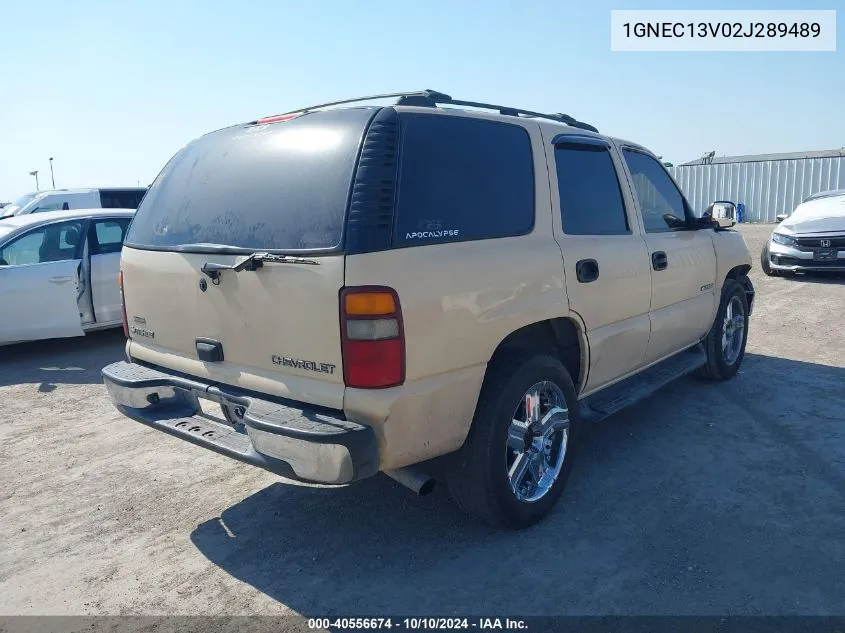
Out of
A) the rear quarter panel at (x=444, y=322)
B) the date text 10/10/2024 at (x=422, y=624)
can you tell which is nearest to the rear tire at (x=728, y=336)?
the rear quarter panel at (x=444, y=322)

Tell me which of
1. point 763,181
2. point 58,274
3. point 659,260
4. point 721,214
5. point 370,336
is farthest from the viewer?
point 763,181

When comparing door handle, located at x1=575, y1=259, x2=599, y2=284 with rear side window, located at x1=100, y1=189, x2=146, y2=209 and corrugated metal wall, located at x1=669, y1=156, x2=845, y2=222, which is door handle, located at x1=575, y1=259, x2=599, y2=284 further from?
corrugated metal wall, located at x1=669, y1=156, x2=845, y2=222

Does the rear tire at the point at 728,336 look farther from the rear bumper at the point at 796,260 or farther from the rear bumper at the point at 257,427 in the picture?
the rear bumper at the point at 796,260

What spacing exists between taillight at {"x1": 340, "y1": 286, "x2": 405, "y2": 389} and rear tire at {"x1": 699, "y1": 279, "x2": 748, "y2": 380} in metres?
3.81

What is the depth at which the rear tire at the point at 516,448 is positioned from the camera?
316cm

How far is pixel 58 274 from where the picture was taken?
285 inches

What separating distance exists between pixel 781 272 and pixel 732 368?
7207 mm

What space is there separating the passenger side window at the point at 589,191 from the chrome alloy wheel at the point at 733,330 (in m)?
2.12

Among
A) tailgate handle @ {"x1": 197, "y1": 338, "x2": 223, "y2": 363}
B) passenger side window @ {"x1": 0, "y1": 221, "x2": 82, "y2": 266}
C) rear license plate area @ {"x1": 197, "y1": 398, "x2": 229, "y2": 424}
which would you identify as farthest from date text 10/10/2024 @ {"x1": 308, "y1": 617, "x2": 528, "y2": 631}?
passenger side window @ {"x1": 0, "y1": 221, "x2": 82, "y2": 266}

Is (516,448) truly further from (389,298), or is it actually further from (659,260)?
(659,260)

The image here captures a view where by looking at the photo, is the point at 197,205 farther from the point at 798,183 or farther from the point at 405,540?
the point at 798,183

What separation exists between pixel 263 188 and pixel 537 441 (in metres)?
1.88

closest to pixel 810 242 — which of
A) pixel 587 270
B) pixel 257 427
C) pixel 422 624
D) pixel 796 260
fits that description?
pixel 796 260

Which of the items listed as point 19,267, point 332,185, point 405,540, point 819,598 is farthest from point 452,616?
point 19,267
